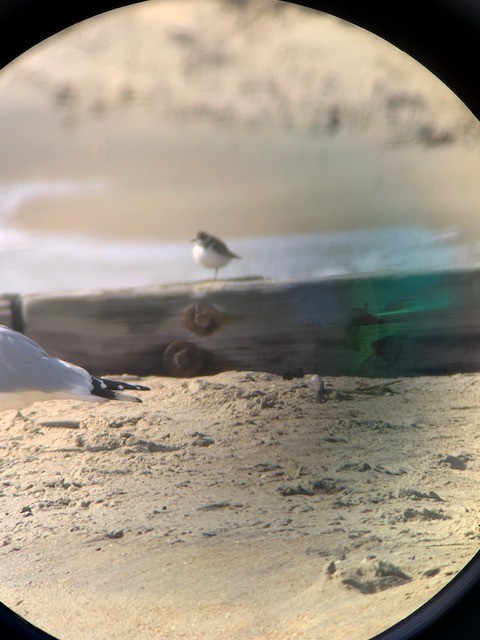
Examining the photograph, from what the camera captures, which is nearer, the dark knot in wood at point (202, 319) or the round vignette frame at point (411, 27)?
the round vignette frame at point (411, 27)

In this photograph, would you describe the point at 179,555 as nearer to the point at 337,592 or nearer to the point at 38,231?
the point at 337,592

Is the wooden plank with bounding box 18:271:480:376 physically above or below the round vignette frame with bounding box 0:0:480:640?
below

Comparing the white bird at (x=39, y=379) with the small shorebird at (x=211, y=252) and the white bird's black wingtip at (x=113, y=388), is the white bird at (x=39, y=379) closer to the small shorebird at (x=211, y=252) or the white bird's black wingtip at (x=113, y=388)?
the white bird's black wingtip at (x=113, y=388)

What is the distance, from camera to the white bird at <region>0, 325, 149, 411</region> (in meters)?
1.15

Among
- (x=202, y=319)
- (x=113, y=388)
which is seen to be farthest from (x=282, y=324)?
(x=113, y=388)

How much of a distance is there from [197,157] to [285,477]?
1.75ft

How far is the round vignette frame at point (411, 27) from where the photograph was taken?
3.14ft

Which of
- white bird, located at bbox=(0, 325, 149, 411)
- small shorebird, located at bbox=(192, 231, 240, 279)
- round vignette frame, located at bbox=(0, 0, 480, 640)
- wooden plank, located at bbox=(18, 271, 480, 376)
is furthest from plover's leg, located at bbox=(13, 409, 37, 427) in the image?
round vignette frame, located at bbox=(0, 0, 480, 640)

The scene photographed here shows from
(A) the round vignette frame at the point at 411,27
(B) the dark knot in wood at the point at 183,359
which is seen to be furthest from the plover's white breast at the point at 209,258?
(A) the round vignette frame at the point at 411,27

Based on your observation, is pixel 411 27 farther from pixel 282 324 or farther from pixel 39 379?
pixel 39 379

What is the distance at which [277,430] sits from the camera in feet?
3.77

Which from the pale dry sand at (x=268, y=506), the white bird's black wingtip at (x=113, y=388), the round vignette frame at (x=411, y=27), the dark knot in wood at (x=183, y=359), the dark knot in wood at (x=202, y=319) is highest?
the round vignette frame at (x=411, y=27)

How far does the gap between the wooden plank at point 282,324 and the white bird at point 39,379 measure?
20mm

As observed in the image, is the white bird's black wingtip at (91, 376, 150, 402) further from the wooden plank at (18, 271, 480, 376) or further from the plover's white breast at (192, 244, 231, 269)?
the plover's white breast at (192, 244, 231, 269)
